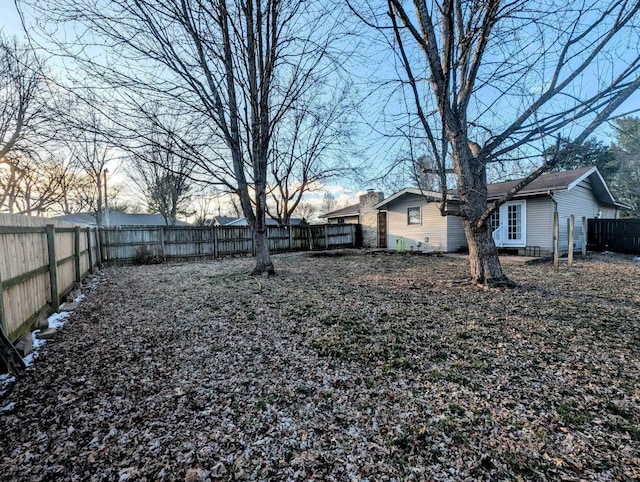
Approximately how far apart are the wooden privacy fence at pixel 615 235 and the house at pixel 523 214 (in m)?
0.66

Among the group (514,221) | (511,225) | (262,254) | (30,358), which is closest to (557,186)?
(514,221)

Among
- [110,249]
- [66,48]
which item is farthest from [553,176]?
[110,249]

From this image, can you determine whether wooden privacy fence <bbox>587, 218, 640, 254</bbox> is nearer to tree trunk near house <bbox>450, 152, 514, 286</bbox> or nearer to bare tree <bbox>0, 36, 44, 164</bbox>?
tree trunk near house <bbox>450, 152, 514, 286</bbox>

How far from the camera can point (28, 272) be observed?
11.3 feet

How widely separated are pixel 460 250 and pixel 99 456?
13623 mm

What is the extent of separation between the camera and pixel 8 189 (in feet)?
38.7

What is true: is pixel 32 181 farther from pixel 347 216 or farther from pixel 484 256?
pixel 484 256

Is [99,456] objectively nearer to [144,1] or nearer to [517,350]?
[517,350]

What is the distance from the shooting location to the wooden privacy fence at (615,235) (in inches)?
457

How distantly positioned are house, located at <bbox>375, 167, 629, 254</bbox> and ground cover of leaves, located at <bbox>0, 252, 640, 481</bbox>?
710 cm

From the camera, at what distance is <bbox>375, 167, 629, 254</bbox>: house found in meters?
10.8

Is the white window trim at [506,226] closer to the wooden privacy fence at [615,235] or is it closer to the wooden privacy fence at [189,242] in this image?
the wooden privacy fence at [615,235]

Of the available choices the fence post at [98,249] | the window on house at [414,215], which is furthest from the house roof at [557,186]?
the fence post at [98,249]

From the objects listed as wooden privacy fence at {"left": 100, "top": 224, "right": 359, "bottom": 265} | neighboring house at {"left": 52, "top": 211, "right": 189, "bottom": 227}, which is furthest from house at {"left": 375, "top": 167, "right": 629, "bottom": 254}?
neighboring house at {"left": 52, "top": 211, "right": 189, "bottom": 227}
